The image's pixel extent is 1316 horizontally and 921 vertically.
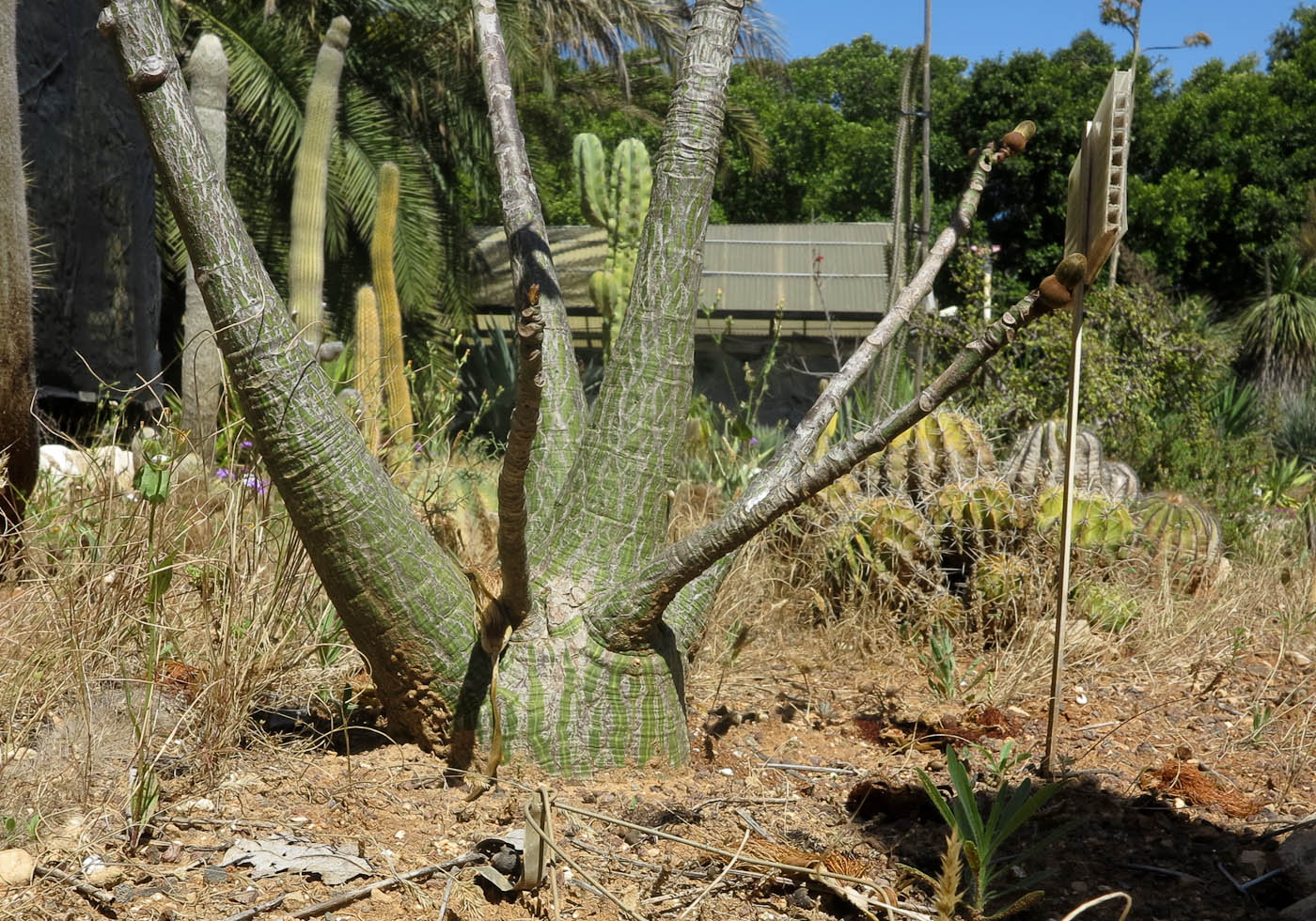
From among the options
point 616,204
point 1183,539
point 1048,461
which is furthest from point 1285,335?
point 1048,461

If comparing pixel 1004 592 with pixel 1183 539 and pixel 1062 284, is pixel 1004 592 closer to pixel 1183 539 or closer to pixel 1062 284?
pixel 1183 539

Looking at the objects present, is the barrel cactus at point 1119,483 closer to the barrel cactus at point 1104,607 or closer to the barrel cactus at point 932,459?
the barrel cactus at point 932,459

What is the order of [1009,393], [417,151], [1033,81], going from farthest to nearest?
[1033,81]
[417,151]
[1009,393]

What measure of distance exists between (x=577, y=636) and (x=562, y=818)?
473mm

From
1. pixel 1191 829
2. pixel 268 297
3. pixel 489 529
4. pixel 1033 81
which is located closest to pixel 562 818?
pixel 268 297

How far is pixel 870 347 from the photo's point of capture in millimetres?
2998

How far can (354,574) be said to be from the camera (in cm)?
256

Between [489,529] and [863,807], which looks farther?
[489,529]

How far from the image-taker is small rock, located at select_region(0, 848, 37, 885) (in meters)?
2.07

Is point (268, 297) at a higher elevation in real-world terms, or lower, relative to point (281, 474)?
higher

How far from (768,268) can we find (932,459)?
1137cm

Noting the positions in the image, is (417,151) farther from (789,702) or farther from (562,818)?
(562,818)

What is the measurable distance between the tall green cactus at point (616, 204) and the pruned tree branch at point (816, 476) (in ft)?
24.4

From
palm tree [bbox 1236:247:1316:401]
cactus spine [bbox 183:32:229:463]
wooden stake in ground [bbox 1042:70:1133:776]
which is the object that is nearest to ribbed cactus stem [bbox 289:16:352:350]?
cactus spine [bbox 183:32:229:463]
